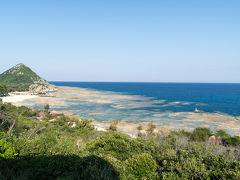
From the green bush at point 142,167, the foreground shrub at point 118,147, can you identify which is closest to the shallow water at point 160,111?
the foreground shrub at point 118,147

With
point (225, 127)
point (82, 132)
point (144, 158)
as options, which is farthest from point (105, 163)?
point (225, 127)

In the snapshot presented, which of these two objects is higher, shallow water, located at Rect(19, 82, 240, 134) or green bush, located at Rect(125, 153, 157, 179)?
green bush, located at Rect(125, 153, 157, 179)

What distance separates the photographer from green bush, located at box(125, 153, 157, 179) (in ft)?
35.1

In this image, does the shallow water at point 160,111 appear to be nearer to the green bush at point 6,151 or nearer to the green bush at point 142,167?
the green bush at point 142,167

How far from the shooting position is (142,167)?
1100cm

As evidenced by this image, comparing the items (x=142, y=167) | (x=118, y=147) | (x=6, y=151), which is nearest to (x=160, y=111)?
(x=118, y=147)

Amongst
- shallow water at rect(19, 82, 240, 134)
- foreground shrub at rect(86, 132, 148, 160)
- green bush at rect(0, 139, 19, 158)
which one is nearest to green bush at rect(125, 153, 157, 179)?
foreground shrub at rect(86, 132, 148, 160)

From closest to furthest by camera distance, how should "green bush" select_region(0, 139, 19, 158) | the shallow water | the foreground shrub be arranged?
"green bush" select_region(0, 139, 19, 158) < the foreground shrub < the shallow water

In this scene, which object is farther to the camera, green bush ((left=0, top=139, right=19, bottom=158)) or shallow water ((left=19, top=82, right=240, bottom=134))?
shallow water ((left=19, top=82, right=240, bottom=134))

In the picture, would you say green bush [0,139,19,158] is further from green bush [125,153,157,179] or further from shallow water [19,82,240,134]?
shallow water [19,82,240,134]

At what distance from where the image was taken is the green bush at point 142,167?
10.7 metres

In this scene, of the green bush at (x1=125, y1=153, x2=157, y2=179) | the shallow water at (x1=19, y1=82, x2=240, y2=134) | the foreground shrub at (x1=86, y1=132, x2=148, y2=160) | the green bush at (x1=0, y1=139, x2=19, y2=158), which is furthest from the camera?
the shallow water at (x1=19, y1=82, x2=240, y2=134)

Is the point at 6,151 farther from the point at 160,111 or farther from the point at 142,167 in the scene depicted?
the point at 160,111

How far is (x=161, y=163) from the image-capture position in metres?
12.6
